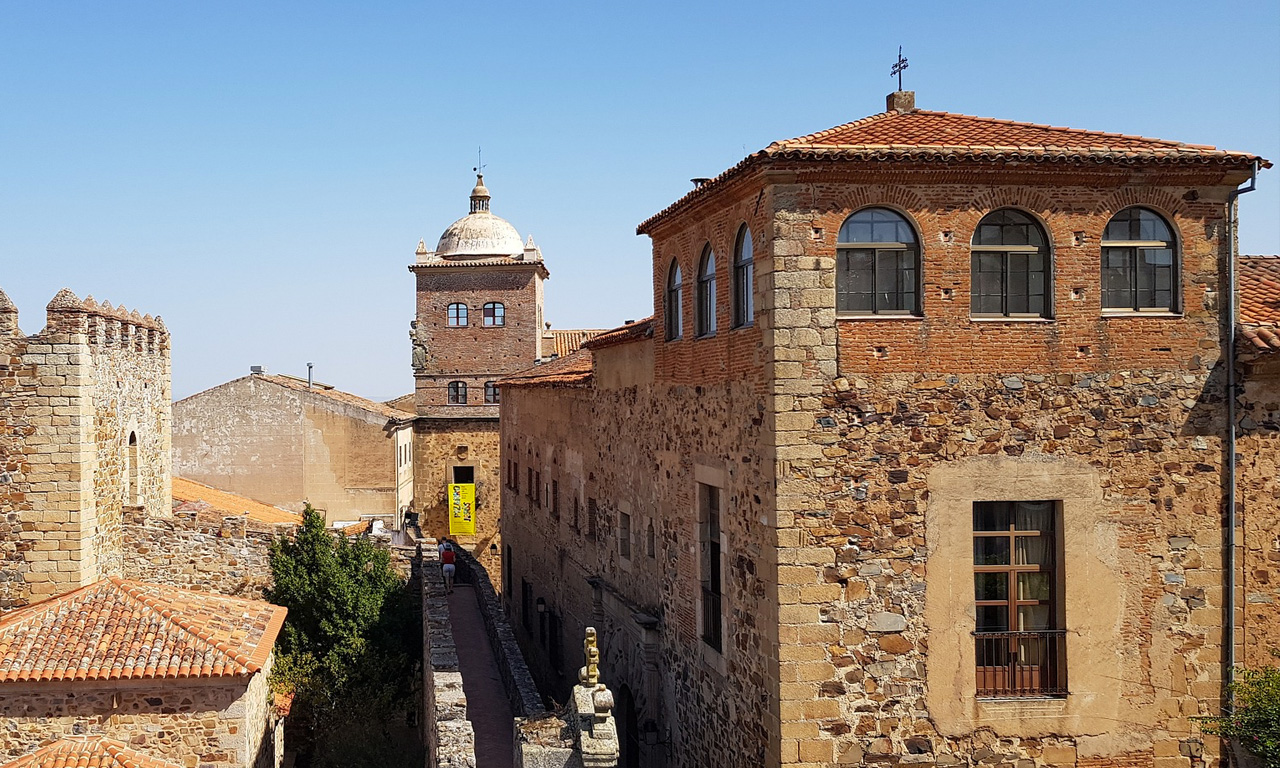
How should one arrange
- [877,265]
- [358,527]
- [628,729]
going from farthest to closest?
1. [358,527]
2. [628,729]
3. [877,265]

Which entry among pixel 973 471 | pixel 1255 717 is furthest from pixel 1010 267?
pixel 1255 717

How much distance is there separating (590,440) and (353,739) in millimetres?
6557

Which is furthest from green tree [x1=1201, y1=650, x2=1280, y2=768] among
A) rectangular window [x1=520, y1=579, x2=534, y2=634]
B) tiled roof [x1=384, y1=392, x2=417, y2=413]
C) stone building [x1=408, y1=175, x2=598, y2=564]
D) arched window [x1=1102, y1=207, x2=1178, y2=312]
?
tiled roof [x1=384, y1=392, x2=417, y2=413]

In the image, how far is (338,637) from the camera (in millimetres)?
20281

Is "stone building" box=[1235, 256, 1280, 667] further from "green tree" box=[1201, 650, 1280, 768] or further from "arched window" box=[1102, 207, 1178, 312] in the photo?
"arched window" box=[1102, 207, 1178, 312]

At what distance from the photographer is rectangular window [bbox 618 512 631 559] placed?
17266 millimetres

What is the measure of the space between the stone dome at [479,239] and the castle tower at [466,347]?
0.06 meters

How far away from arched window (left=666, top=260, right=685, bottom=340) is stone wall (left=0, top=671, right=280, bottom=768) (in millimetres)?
7338

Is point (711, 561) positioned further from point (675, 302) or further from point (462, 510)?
point (462, 510)

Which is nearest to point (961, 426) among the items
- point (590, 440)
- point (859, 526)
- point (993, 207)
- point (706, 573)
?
point (859, 526)

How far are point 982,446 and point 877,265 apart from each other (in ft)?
7.02

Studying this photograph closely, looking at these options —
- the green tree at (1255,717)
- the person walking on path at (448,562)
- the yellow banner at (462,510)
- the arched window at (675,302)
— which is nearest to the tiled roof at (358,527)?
the person walking on path at (448,562)

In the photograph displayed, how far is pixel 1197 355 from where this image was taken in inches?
445

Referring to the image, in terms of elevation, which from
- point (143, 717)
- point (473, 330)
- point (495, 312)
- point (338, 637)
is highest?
point (495, 312)
